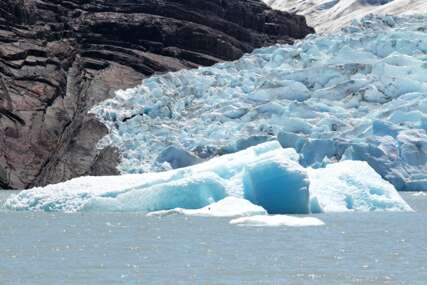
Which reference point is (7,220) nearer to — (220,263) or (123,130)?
(220,263)

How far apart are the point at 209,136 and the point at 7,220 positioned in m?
19.4

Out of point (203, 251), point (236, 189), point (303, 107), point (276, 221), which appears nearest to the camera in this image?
point (203, 251)

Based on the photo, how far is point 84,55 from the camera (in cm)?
6038

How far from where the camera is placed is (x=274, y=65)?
Answer: 5509 centimetres

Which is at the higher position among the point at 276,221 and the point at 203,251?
the point at 276,221

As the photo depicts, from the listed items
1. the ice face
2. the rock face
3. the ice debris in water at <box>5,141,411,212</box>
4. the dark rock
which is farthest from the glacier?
the ice debris in water at <box>5,141,411,212</box>

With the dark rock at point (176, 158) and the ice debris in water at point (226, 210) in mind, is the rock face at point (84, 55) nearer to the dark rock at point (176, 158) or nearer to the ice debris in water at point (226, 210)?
the dark rock at point (176, 158)

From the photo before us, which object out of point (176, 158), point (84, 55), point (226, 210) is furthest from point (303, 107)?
point (226, 210)

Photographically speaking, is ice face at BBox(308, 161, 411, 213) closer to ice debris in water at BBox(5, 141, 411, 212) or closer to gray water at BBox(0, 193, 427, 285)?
ice debris in water at BBox(5, 141, 411, 212)

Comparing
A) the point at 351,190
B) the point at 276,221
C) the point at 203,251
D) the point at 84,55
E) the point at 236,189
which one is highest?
the point at 84,55

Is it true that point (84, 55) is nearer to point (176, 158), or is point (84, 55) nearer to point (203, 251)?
point (176, 158)

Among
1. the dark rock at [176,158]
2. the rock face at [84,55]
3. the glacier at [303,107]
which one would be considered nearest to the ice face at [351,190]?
the glacier at [303,107]

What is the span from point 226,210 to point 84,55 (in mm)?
30152

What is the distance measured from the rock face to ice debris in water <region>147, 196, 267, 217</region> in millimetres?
17832
